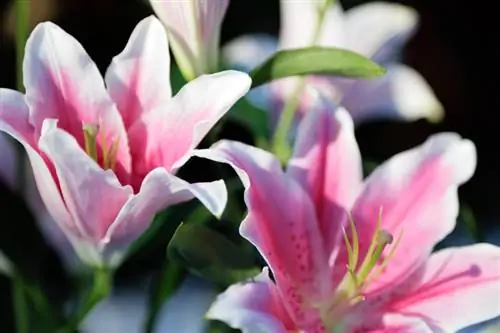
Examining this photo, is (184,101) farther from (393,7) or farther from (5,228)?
(393,7)

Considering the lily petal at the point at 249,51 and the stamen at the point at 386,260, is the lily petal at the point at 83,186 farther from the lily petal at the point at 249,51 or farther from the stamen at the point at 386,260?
the lily petal at the point at 249,51

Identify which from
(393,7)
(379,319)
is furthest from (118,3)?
(379,319)

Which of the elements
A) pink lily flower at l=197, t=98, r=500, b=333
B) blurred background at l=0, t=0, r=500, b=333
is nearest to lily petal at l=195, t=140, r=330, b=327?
pink lily flower at l=197, t=98, r=500, b=333

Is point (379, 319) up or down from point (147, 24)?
down

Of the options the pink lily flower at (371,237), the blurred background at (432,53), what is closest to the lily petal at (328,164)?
the pink lily flower at (371,237)

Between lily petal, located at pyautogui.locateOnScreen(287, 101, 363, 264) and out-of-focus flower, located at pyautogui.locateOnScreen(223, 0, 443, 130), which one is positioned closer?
lily petal, located at pyautogui.locateOnScreen(287, 101, 363, 264)

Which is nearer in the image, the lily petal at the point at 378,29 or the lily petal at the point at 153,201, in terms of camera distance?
the lily petal at the point at 153,201

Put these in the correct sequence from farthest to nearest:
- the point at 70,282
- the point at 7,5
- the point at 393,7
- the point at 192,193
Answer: the point at 7,5 → the point at 393,7 → the point at 70,282 → the point at 192,193

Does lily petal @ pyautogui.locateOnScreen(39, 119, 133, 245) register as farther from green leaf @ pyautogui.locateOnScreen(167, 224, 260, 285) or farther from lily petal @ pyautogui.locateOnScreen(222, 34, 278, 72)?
lily petal @ pyautogui.locateOnScreen(222, 34, 278, 72)
